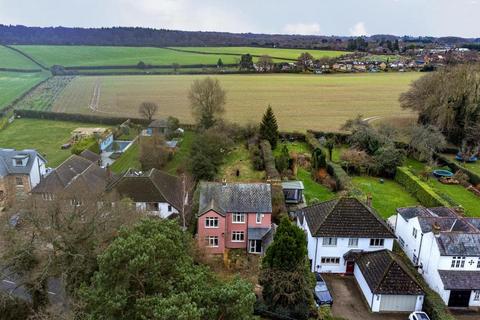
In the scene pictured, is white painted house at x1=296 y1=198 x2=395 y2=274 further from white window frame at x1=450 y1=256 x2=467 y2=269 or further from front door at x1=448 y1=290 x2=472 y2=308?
front door at x1=448 y1=290 x2=472 y2=308

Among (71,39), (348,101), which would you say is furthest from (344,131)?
(71,39)

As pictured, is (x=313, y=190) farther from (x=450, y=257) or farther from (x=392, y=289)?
(x=392, y=289)

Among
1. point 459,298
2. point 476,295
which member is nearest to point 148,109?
point 459,298

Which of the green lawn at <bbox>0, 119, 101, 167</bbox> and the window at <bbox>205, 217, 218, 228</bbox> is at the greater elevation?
the window at <bbox>205, 217, 218, 228</bbox>

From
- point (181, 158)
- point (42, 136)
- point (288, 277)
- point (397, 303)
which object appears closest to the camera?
point (288, 277)

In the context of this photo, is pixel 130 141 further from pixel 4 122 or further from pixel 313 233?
pixel 313 233

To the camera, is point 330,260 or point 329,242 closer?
point 329,242

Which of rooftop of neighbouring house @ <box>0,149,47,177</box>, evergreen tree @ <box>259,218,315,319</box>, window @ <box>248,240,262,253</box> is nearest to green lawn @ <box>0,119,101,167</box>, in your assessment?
rooftop of neighbouring house @ <box>0,149,47,177</box>
